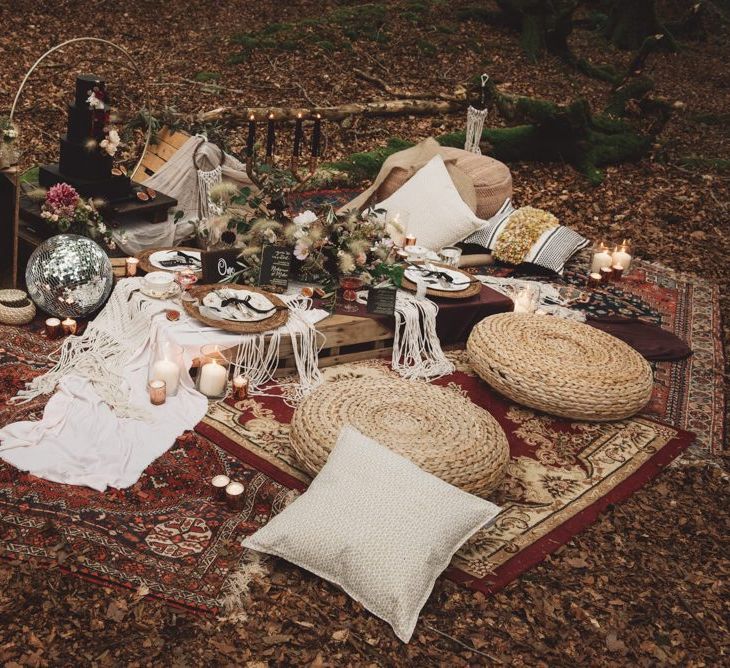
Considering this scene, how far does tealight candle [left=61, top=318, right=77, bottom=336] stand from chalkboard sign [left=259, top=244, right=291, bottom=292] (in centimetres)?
107

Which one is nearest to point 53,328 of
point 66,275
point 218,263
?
→ point 66,275

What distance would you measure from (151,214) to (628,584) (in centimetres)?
404

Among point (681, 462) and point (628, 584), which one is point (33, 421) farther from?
point (681, 462)

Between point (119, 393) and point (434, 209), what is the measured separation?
3039mm

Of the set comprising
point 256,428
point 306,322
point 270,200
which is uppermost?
point 270,200

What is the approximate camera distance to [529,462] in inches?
152

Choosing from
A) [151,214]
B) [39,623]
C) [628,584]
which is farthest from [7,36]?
[628,584]

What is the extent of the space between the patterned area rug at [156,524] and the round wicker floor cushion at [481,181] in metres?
3.45

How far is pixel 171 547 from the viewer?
2.97m

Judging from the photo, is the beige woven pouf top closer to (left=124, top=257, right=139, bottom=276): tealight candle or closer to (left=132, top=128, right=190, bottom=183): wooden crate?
(left=124, top=257, right=139, bottom=276): tealight candle

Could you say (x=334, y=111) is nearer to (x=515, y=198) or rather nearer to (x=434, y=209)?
(x=515, y=198)

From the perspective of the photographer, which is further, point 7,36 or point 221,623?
point 7,36

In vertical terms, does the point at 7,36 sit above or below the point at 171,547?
above

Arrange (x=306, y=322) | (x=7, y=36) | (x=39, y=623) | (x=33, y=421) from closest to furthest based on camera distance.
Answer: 1. (x=39, y=623)
2. (x=33, y=421)
3. (x=306, y=322)
4. (x=7, y=36)
